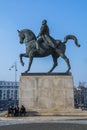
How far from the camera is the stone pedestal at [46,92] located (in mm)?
23547

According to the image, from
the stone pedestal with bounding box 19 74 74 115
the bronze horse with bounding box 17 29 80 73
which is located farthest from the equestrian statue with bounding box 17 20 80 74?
the stone pedestal with bounding box 19 74 74 115

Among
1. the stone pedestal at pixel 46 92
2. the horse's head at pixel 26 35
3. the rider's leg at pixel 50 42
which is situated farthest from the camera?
the horse's head at pixel 26 35

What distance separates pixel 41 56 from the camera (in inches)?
966

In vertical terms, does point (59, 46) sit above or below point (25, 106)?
above

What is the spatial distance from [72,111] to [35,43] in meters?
5.31

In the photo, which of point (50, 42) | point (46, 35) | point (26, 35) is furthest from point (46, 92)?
point (26, 35)

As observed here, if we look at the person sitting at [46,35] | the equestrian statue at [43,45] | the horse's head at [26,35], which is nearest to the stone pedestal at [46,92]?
the equestrian statue at [43,45]

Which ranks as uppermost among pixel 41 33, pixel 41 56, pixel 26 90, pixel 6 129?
pixel 41 33

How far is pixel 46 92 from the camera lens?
2370cm

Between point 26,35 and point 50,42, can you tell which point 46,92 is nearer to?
point 50,42

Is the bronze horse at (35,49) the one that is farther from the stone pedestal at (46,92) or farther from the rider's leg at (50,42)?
the stone pedestal at (46,92)

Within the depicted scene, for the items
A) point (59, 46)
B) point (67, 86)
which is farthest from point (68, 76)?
point (59, 46)

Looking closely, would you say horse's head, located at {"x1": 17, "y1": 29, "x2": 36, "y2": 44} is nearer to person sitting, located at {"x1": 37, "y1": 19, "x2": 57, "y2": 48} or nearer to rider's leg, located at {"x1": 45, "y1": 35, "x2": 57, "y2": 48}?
person sitting, located at {"x1": 37, "y1": 19, "x2": 57, "y2": 48}

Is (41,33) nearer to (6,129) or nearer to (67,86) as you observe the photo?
(67,86)
